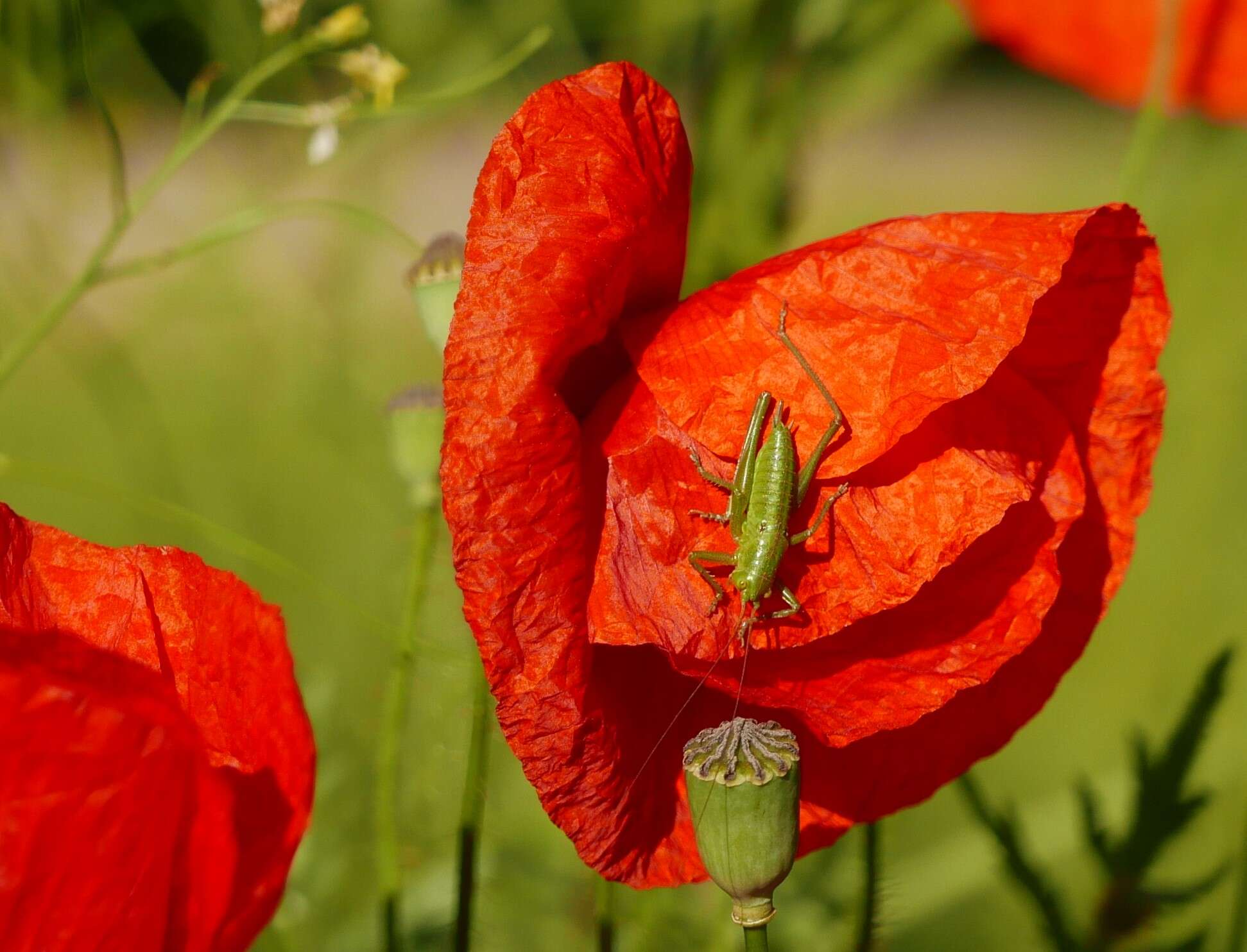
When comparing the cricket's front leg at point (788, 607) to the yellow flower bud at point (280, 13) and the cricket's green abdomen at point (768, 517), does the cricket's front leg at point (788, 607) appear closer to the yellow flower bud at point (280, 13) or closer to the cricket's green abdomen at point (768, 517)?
the cricket's green abdomen at point (768, 517)

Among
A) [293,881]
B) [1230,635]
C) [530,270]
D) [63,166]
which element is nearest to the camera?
[530,270]

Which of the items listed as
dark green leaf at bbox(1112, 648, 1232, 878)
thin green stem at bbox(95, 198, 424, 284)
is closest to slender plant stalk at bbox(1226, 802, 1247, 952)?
dark green leaf at bbox(1112, 648, 1232, 878)

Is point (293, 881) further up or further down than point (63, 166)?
further down

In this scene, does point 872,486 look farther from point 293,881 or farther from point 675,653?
point 293,881

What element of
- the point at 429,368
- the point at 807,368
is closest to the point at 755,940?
the point at 807,368

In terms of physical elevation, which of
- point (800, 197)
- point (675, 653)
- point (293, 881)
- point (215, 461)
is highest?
point (800, 197)

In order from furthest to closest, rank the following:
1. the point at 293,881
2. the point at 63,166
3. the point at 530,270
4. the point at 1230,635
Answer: the point at 1230,635 → the point at 63,166 → the point at 293,881 → the point at 530,270

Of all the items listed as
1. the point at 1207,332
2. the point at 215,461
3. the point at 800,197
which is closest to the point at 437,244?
the point at 800,197

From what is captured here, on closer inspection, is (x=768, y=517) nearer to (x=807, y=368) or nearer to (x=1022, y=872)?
(x=807, y=368)
